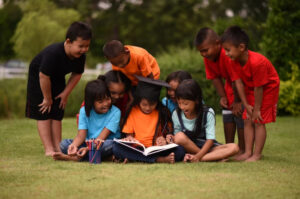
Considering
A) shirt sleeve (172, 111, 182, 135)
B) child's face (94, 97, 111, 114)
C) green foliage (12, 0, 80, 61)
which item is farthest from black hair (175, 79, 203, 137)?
green foliage (12, 0, 80, 61)

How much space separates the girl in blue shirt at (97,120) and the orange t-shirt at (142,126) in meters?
0.16

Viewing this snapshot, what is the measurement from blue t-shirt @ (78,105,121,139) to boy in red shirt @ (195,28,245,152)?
1.35m

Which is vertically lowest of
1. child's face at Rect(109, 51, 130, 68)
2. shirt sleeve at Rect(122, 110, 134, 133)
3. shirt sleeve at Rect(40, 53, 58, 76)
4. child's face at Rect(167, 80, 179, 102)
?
shirt sleeve at Rect(122, 110, 134, 133)

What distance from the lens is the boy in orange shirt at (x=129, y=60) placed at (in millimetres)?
6105

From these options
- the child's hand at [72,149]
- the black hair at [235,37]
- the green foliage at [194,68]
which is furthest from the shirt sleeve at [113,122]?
the green foliage at [194,68]

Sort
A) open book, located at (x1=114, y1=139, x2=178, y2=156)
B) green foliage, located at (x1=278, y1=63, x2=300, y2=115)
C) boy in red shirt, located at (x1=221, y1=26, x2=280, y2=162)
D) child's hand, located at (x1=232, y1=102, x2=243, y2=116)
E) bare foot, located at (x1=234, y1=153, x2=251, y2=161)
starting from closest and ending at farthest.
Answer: open book, located at (x1=114, y1=139, x2=178, y2=156) < boy in red shirt, located at (x1=221, y1=26, x2=280, y2=162) < bare foot, located at (x1=234, y1=153, x2=251, y2=161) < child's hand, located at (x1=232, y1=102, x2=243, y2=116) < green foliage, located at (x1=278, y1=63, x2=300, y2=115)

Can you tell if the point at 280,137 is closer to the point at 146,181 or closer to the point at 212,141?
the point at 212,141

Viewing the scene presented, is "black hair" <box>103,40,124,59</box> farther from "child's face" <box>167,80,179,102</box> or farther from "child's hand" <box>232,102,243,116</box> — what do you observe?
"child's hand" <box>232,102,243,116</box>

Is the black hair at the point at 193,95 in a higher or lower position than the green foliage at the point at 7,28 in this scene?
lower

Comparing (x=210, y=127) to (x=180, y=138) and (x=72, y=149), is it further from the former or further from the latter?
(x=72, y=149)

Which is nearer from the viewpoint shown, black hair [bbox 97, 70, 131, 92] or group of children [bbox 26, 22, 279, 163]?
group of children [bbox 26, 22, 279, 163]

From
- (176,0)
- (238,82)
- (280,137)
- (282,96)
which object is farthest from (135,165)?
(176,0)

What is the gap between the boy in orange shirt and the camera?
6.11 m

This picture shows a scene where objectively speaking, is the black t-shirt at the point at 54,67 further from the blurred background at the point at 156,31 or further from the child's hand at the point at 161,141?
the blurred background at the point at 156,31
